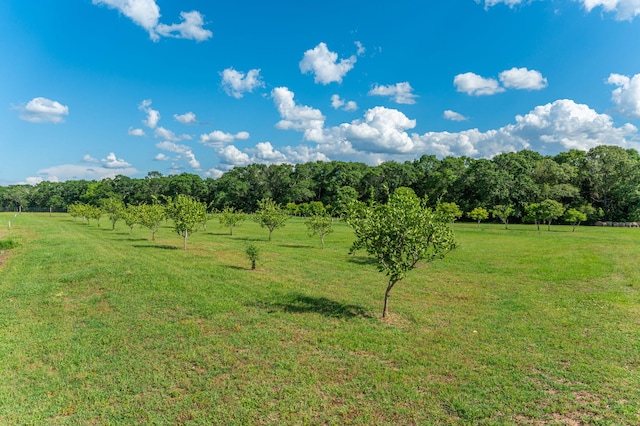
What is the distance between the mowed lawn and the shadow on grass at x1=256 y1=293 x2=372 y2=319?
13 centimetres

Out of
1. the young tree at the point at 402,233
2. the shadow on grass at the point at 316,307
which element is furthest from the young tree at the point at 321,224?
the young tree at the point at 402,233

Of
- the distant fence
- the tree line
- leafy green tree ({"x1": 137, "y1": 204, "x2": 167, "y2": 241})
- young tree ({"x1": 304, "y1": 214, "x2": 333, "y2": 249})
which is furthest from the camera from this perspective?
the distant fence

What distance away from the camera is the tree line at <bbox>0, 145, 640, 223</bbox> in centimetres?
7500

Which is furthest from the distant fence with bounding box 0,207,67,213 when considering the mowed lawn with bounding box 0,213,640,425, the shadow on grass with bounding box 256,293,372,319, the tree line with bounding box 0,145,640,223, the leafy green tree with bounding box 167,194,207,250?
the shadow on grass with bounding box 256,293,372,319

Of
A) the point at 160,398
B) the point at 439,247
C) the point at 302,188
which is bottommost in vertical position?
the point at 160,398

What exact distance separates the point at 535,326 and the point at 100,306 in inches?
718

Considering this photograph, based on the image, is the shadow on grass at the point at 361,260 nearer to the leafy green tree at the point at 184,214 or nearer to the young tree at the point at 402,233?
the young tree at the point at 402,233

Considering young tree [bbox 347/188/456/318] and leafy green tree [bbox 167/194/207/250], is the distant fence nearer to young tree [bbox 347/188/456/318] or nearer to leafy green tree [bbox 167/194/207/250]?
leafy green tree [bbox 167/194/207/250]

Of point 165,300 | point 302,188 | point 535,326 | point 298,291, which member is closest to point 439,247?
point 535,326

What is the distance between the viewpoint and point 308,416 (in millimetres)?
7523

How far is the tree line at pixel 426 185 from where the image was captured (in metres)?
75.0

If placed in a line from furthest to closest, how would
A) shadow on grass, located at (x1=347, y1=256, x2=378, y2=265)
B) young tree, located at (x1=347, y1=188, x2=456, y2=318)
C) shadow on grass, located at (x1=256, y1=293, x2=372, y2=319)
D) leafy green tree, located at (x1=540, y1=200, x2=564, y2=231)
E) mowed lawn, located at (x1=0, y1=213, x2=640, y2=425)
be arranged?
1. leafy green tree, located at (x1=540, y1=200, x2=564, y2=231)
2. shadow on grass, located at (x1=347, y1=256, x2=378, y2=265)
3. shadow on grass, located at (x1=256, y1=293, x2=372, y2=319)
4. young tree, located at (x1=347, y1=188, x2=456, y2=318)
5. mowed lawn, located at (x1=0, y1=213, x2=640, y2=425)

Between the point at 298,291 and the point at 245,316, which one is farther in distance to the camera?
the point at 298,291

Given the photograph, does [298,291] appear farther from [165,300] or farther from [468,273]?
[468,273]
